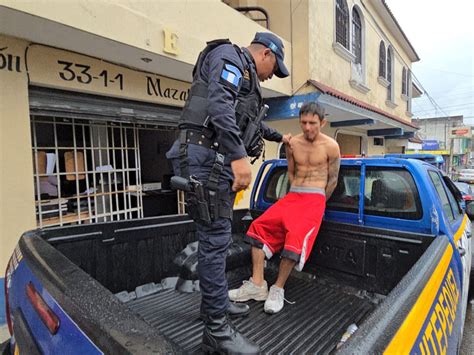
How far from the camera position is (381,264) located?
231 centimetres

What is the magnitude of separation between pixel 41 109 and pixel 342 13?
8.13m

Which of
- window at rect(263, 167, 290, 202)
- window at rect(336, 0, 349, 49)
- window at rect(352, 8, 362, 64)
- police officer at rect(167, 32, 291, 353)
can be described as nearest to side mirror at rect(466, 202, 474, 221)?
window at rect(263, 167, 290, 202)

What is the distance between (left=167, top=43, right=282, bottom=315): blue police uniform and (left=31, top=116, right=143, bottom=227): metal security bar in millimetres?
3349

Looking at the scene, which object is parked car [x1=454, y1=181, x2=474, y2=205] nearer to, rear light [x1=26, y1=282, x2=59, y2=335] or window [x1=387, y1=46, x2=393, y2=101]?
window [x1=387, y1=46, x2=393, y2=101]

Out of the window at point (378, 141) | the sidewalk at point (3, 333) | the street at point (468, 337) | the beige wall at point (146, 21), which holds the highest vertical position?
the beige wall at point (146, 21)

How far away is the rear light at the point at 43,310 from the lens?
3.56 feet

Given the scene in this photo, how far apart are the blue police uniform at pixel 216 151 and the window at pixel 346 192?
1.39 meters

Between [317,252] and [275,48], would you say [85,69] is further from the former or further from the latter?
[317,252]

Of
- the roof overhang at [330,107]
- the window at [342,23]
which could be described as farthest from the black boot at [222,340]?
the window at [342,23]

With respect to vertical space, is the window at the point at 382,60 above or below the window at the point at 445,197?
above

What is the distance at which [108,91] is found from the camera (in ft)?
13.8

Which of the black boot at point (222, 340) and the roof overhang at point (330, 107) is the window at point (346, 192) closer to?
the black boot at point (222, 340)

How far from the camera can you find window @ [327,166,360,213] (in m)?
2.65

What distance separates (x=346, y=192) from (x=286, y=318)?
1.22m
